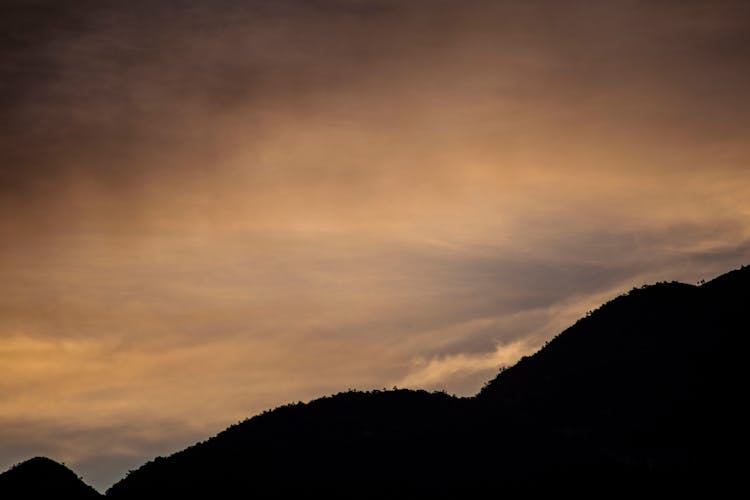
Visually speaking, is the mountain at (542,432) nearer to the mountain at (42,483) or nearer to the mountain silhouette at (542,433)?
the mountain silhouette at (542,433)

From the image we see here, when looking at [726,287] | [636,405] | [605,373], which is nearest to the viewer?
[636,405]

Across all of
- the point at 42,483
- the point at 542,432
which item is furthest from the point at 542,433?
the point at 42,483

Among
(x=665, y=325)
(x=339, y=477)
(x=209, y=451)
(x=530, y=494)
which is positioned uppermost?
(x=665, y=325)

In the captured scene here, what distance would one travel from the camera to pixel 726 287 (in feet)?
277

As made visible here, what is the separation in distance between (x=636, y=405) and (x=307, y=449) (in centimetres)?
2946

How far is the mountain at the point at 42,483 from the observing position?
61.5m

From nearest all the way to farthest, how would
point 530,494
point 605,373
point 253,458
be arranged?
point 530,494
point 253,458
point 605,373

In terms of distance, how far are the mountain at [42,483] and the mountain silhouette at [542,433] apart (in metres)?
2.88

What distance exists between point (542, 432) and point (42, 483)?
1466 inches

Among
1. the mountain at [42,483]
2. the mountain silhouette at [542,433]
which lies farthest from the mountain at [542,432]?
the mountain at [42,483]

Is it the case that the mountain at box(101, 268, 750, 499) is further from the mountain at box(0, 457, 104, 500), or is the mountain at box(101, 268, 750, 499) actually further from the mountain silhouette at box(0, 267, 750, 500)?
the mountain at box(0, 457, 104, 500)

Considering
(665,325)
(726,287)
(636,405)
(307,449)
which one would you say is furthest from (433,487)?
Result: (726,287)

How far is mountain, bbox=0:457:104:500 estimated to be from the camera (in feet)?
202

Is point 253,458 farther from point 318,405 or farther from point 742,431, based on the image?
point 742,431
